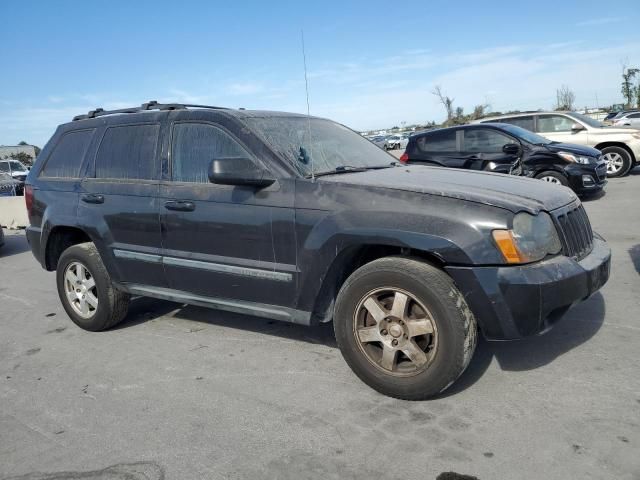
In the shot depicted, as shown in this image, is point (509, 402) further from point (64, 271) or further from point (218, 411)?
point (64, 271)

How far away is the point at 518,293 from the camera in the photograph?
9.63 feet

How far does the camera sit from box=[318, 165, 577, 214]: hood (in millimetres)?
3129

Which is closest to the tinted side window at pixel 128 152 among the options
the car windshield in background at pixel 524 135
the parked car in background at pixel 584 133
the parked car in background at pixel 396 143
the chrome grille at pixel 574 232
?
the chrome grille at pixel 574 232

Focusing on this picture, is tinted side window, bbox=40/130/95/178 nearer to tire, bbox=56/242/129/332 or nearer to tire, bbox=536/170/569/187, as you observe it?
tire, bbox=56/242/129/332

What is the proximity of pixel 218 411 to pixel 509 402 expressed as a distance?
67.0 inches

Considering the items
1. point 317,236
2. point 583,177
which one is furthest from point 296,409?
point 583,177

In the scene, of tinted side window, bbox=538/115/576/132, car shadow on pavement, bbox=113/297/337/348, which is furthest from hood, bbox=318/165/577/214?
tinted side window, bbox=538/115/576/132

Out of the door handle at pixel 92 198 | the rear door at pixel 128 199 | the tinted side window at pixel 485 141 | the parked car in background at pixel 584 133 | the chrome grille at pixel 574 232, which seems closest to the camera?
the chrome grille at pixel 574 232

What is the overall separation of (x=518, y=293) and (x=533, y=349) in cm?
110

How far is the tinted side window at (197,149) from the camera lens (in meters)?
3.96

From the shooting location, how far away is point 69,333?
502cm

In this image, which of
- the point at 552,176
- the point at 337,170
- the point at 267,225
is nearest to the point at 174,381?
the point at 267,225

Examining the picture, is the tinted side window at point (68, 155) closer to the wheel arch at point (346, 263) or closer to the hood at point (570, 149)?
the wheel arch at point (346, 263)

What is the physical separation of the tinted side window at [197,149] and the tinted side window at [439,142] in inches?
262
